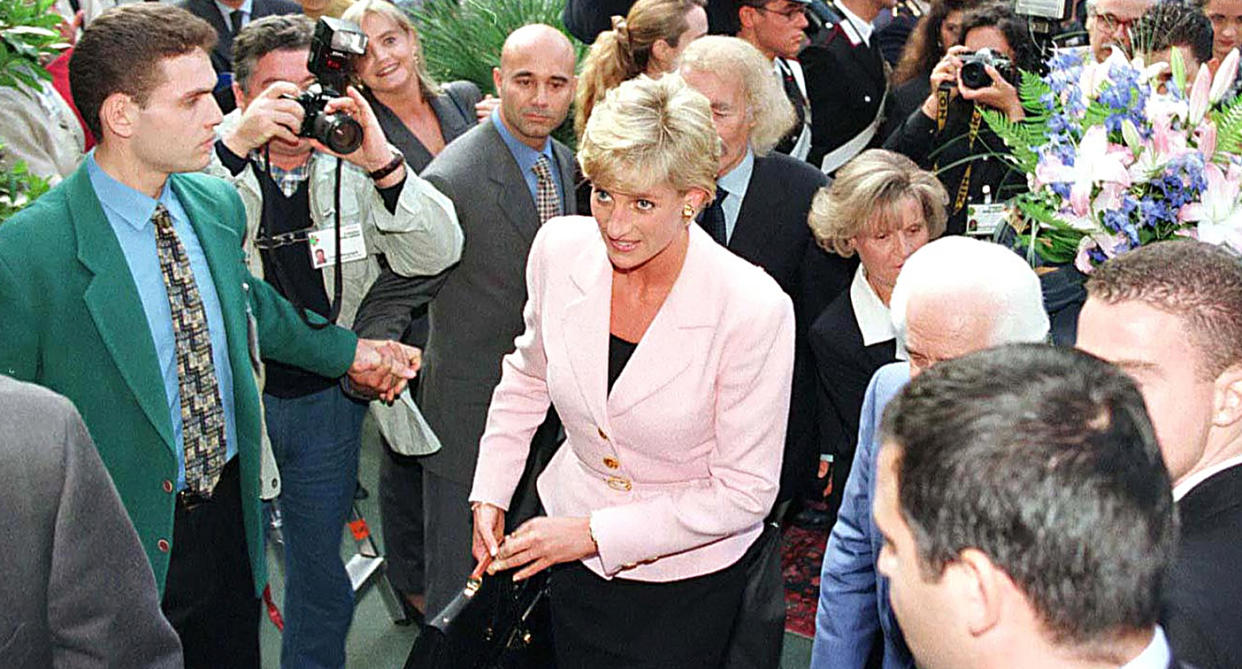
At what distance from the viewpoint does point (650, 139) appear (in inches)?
92.7

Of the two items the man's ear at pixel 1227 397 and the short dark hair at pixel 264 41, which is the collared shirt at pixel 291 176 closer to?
the short dark hair at pixel 264 41

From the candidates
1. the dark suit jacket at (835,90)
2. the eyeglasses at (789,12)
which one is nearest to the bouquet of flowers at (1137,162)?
the eyeglasses at (789,12)

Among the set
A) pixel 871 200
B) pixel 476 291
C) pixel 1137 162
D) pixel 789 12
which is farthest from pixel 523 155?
pixel 1137 162

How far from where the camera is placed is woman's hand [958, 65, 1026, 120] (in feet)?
12.7

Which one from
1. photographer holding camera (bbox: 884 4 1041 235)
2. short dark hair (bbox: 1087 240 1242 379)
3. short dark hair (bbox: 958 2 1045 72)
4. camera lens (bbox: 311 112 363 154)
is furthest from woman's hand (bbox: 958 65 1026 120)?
short dark hair (bbox: 1087 240 1242 379)

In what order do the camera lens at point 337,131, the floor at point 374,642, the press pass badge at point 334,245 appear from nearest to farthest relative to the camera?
the camera lens at point 337,131 → the press pass badge at point 334,245 → the floor at point 374,642

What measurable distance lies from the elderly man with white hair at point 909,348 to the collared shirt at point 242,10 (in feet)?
12.1

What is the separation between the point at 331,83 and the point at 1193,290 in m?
2.09

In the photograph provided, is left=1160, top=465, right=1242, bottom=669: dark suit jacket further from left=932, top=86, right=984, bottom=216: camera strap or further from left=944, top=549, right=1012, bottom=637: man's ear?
left=932, top=86, right=984, bottom=216: camera strap

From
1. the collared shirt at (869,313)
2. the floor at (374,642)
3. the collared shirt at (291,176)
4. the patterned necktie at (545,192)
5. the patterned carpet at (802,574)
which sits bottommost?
the patterned carpet at (802,574)

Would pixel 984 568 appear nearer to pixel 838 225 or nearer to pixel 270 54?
pixel 838 225

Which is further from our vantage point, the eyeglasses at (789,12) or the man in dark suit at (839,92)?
the man in dark suit at (839,92)

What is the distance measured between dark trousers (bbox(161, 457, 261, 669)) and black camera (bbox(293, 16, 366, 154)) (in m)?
0.77

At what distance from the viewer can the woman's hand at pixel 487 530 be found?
2.47 m
